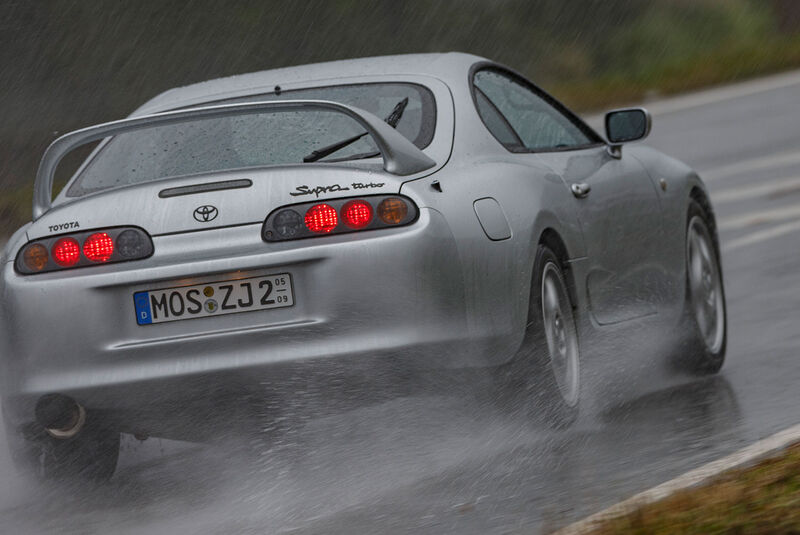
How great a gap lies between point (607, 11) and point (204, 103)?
3678 centimetres

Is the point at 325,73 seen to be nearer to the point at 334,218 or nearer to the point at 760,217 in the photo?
the point at 334,218

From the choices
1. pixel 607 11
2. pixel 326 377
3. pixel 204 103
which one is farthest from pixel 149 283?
pixel 607 11

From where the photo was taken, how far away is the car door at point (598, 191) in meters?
6.36

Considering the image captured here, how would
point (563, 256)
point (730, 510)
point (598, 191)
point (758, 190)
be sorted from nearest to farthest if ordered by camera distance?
point (730, 510)
point (563, 256)
point (598, 191)
point (758, 190)

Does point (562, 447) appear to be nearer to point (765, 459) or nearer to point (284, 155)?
point (765, 459)

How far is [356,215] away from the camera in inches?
202

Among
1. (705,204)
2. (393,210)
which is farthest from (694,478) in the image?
(705,204)

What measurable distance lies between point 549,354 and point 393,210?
93 centimetres

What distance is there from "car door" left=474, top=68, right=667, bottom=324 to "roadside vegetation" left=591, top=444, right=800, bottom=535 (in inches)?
80.5

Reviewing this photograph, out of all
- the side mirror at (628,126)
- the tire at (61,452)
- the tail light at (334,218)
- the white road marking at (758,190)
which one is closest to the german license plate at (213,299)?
the tail light at (334,218)

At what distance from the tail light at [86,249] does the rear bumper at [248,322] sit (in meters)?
0.03

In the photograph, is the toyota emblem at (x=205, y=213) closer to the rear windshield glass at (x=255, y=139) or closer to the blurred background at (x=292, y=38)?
the rear windshield glass at (x=255, y=139)

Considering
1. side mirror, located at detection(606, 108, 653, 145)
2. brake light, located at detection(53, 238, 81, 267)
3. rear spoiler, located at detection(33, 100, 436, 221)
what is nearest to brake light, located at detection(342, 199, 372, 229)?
rear spoiler, located at detection(33, 100, 436, 221)

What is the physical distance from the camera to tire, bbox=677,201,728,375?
7.37 meters
